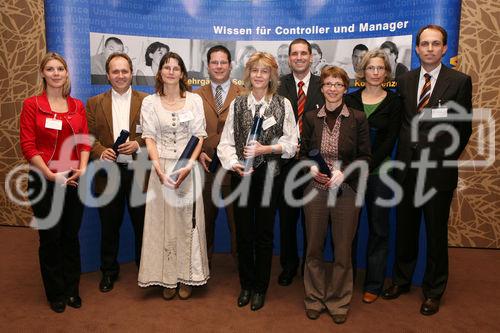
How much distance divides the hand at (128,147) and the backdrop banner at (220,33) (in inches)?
31.3

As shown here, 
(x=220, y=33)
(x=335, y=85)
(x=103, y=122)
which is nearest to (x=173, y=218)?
(x=103, y=122)

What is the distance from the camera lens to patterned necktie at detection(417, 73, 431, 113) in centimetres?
277

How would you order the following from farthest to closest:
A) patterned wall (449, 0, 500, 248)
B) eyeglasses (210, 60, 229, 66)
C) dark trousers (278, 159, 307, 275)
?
patterned wall (449, 0, 500, 248)
dark trousers (278, 159, 307, 275)
eyeglasses (210, 60, 229, 66)

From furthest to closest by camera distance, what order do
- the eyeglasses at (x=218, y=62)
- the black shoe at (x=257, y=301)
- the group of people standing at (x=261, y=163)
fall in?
the eyeglasses at (x=218, y=62)
the black shoe at (x=257, y=301)
the group of people standing at (x=261, y=163)

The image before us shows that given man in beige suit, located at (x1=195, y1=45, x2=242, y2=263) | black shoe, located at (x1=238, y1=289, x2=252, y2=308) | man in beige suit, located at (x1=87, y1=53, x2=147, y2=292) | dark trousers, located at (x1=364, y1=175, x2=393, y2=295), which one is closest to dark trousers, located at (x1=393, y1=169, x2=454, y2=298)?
dark trousers, located at (x1=364, y1=175, x2=393, y2=295)

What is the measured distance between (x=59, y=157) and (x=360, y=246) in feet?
8.49

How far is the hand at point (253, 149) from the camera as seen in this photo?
2559 mm

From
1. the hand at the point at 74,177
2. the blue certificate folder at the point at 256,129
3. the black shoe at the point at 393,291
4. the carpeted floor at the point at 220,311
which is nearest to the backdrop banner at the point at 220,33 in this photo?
the black shoe at the point at 393,291

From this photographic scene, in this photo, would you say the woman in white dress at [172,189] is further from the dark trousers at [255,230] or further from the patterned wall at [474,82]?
the patterned wall at [474,82]

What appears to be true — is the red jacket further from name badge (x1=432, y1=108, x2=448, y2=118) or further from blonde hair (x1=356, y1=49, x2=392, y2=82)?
name badge (x1=432, y1=108, x2=448, y2=118)

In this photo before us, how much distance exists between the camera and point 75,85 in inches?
133

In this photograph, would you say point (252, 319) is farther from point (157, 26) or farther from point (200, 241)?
point (157, 26)

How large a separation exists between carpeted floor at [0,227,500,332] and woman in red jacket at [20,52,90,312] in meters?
0.21

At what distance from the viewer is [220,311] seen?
9.24ft
